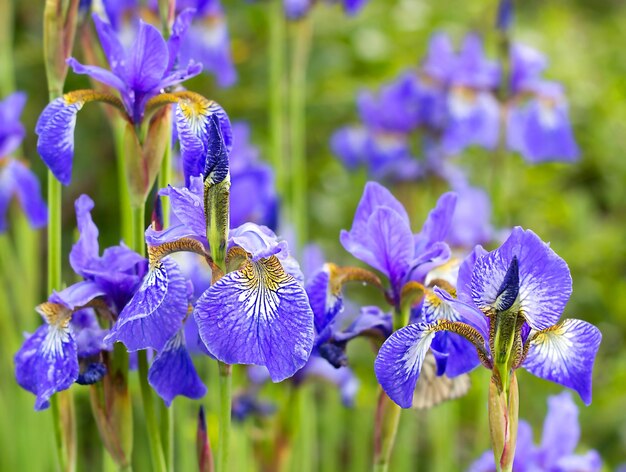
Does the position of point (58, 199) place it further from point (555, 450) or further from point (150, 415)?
point (555, 450)

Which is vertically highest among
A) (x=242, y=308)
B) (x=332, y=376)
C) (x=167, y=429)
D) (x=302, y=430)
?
(x=242, y=308)

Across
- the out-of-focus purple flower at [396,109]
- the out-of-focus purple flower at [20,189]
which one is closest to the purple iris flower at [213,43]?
the out-of-focus purple flower at [396,109]

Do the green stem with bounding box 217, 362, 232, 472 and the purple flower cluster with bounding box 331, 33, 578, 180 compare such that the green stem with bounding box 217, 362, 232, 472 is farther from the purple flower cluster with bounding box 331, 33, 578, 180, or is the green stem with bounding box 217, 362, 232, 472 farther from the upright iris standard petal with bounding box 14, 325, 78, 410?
the purple flower cluster with bounding box 331, 33, 578, 180

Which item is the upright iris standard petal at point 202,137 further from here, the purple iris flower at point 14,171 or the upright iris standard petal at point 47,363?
the purple iris flower at point 14,171

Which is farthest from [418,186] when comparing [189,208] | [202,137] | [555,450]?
[189,208]

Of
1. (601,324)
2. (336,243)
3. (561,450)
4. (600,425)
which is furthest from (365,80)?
(561,450)

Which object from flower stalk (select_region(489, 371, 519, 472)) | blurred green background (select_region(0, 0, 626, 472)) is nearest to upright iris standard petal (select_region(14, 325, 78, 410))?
flower stalk (select_region(489, 371, 519, 472))
